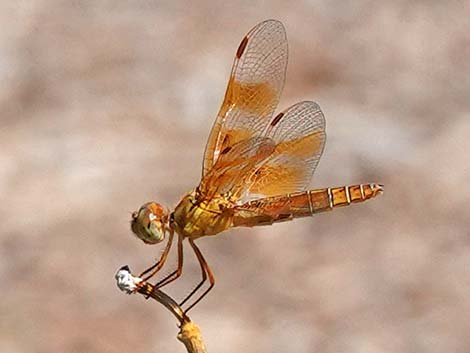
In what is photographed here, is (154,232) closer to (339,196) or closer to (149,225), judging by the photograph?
(149,225)

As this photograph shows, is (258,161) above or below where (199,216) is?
above

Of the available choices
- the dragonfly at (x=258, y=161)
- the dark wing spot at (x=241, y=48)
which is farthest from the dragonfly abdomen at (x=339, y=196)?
the dark wing spot at (x=241, y=48)

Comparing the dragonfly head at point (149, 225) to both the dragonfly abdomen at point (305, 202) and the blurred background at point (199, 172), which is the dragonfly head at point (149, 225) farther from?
the blurred background at point (199, 172)

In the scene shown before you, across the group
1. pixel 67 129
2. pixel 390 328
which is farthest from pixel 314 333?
pixel 67 129

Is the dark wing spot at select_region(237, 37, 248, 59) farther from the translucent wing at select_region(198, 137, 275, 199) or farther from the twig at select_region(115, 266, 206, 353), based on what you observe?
the twig at select_region(115, 266, 206, 353)

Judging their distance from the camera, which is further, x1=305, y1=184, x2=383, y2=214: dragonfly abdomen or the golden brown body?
x1=305, y1=184, x2=383, y2=214: dragonfly abdomen

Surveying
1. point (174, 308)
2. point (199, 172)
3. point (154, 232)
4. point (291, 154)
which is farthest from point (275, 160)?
point (199, 172)

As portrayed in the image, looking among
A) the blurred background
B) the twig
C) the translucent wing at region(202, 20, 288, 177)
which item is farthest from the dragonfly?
the blurred background
